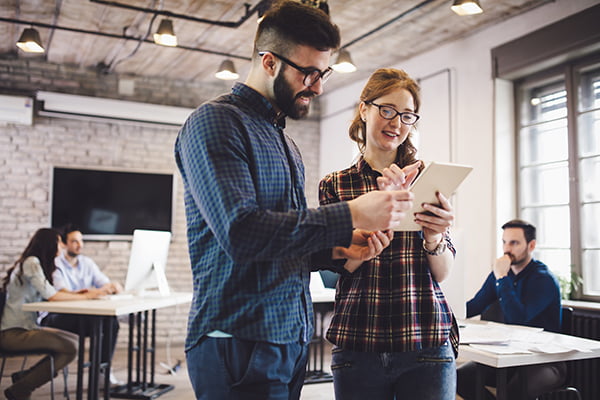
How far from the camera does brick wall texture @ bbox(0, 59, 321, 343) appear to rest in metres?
6.25

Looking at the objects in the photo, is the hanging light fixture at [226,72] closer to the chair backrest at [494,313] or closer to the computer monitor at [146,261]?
the computer monitor at [146,261]

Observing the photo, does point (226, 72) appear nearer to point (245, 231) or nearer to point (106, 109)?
point (106, 109)

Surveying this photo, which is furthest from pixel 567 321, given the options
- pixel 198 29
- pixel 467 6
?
pixel 198 29

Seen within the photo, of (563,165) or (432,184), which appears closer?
(432,184)

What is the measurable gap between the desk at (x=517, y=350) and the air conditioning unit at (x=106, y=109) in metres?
5.11

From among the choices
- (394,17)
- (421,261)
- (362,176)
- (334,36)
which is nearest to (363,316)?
(421,261)

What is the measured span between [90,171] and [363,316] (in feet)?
18.7

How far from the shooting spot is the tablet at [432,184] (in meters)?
1.32

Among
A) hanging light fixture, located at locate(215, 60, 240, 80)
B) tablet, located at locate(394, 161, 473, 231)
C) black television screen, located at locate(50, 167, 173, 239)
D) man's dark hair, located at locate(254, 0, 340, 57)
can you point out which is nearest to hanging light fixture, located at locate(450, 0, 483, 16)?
hanging light fixture, located at locate(215, 60, 240, 80)

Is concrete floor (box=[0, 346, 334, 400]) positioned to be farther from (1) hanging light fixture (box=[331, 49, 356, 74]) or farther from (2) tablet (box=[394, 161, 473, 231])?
(2) tablet (box=[394, 161, 473, 231])

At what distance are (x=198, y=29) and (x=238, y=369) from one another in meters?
4.79

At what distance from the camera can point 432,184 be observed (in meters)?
1.36

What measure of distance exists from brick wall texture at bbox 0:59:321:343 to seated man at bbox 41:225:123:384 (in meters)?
1.21

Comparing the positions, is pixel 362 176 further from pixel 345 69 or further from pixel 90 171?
pixel 90 171
